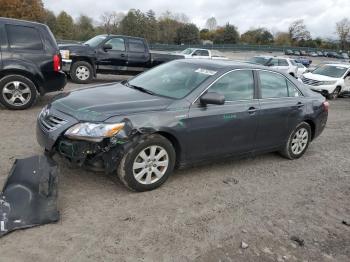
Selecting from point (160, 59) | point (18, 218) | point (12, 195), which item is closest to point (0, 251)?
point (18, 218)

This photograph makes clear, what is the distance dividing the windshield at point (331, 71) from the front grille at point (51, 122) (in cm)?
1477

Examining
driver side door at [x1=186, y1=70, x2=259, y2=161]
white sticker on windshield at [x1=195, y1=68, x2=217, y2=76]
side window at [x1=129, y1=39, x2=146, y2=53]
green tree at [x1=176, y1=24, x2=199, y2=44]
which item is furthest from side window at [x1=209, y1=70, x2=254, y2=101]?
green tree at [x1=176, y1=24, x2=199, y2=44]

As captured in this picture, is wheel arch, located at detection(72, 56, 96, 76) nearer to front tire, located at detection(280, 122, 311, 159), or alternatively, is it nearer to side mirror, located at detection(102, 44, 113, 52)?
side mirror, located at detection(102, 44, 113, 52)

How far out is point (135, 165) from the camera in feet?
14.8

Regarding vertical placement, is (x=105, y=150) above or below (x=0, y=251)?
above

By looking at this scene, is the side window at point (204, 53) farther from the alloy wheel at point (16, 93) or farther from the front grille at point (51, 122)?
the front grille at point (51, 122)

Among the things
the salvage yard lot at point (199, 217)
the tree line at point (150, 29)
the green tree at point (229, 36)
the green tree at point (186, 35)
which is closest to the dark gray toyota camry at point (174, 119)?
the salvage yard lot at point (199, 217)

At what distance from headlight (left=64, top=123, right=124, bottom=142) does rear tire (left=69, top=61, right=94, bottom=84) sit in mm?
9746

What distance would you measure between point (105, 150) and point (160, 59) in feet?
38.6

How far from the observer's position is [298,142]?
6.64 meters

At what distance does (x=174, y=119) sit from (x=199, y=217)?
120 centimetres

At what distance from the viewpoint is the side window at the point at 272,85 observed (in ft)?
19.4

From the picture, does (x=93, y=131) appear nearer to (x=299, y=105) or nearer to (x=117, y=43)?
(x=299, y=105)

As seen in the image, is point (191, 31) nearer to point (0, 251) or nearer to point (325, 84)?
point (325, 84)
